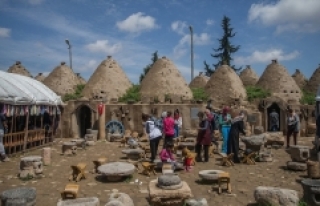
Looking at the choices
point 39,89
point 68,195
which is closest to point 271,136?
point 68,195

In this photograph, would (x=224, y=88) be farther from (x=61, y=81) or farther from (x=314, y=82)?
(x=61, y=81)

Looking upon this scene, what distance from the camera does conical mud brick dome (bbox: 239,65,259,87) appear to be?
2479 centimetres

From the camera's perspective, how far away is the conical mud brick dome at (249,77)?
2479cm

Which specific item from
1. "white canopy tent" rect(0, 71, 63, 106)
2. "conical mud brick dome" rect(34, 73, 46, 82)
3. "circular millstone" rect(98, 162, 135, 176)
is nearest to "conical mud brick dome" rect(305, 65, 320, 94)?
"white canopy tent" rect(0, 71, 63, 106)

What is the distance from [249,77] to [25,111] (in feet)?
66.6

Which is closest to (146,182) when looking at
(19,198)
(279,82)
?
(19,198)

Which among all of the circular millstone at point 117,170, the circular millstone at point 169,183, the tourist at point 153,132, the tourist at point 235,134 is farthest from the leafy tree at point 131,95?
the circular millstone at point 169,183

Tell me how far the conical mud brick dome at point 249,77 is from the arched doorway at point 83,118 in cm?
1487

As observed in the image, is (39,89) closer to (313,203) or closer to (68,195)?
(68,195)

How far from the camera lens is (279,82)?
63.1 ft

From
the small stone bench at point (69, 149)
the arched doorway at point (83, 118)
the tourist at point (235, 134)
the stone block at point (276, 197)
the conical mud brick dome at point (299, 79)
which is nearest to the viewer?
the stone block at point (276, 197)

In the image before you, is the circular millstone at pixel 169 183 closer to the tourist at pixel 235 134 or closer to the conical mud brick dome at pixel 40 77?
the tourist at pixel 235 134

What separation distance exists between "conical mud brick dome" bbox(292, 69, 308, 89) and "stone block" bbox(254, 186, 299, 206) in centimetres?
2327

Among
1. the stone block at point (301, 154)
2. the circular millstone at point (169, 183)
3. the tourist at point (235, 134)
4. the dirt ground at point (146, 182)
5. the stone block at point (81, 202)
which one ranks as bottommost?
the dirt ground at point (146, 182)
